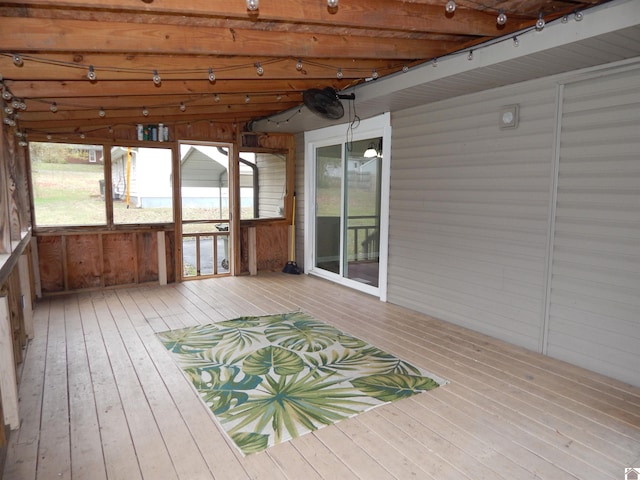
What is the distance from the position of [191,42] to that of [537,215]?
10.3 ft

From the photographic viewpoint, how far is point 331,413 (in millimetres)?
2629

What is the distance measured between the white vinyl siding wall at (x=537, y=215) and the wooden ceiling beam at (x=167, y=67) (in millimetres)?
1160

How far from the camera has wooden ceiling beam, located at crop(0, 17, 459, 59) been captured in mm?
2486

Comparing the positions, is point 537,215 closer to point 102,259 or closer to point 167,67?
point 167,67

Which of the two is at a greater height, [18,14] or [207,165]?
[18,14]

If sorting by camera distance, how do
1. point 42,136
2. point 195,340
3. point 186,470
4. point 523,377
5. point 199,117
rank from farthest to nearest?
point 199,117
point 42,136
point 195,340
point 523,377
point 186,470

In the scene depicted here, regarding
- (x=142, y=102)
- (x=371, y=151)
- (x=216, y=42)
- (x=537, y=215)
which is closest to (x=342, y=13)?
(x=216, y=42)

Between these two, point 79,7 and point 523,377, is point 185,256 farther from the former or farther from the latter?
point 523,377

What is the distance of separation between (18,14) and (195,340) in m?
2.82

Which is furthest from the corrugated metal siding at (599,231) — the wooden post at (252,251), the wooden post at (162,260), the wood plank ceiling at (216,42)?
the wooden post at (162,260)

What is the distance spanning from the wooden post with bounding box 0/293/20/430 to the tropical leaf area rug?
43.4 inches

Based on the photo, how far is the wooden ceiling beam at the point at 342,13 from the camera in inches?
85.3

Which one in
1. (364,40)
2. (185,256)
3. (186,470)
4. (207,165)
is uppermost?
(364,40)

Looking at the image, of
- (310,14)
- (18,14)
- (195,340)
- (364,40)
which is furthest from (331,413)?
(18,14)
